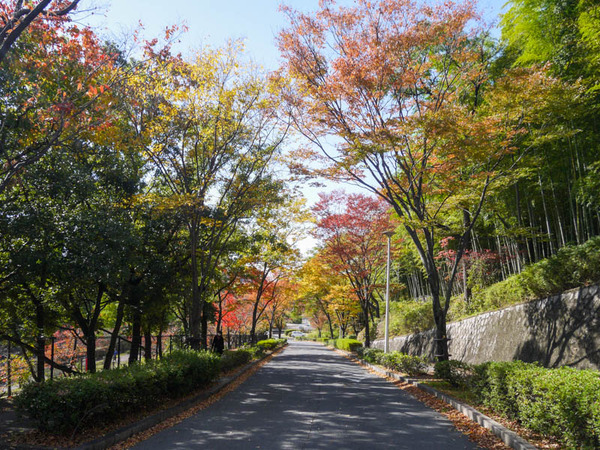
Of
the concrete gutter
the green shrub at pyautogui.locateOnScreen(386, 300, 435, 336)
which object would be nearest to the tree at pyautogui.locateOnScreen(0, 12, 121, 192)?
the concrete gutter

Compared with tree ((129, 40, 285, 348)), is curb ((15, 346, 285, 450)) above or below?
below

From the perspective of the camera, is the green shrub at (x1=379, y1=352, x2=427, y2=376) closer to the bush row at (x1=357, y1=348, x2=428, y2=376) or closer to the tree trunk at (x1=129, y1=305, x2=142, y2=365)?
the bush row at (x1=357, y1=348, x2=428, y2=376)

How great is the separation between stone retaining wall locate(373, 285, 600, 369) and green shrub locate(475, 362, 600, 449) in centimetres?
306

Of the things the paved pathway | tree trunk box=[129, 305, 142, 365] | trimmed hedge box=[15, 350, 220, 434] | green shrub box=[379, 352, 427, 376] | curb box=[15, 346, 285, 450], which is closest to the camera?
curb box=[15, 346, 285, 450]

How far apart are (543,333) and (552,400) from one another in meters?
5.99

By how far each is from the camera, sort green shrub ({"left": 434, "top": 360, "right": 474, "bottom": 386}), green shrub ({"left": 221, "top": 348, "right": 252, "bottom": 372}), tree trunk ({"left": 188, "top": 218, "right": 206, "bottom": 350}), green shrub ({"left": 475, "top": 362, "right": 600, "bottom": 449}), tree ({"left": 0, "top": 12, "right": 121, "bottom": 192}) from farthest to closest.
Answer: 1. green shrub ({"left": 221, "top": 348, "right": 252, "bottom": 372})
2. tree trunk ({"left": 188, "top": 218, "right": 206, "bottom": 350})
3. green shrub ({"left": 434, "top": 360, "right": 474, "bottom": 386})
4. tree ({"left": 0, "top": 12, "right": 121, "bottom": 192})
5. green shrub ({"left": 475, "top": 362, "right": 600, "bottom": 449})

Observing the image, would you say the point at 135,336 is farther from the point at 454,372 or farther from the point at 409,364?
the point at 454,372

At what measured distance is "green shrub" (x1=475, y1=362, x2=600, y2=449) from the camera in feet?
14.5

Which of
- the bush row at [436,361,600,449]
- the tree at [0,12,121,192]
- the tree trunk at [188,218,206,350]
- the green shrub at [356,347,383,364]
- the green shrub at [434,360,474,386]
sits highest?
the tree at [0,12,121,192]

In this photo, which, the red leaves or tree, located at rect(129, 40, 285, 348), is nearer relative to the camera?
tree, located at rect(129, 40, 285, 348)

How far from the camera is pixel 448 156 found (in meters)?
10.5

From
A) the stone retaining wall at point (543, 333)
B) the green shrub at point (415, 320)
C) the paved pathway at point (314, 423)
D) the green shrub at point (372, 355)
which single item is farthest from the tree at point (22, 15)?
the green shrub at point (415, 320)

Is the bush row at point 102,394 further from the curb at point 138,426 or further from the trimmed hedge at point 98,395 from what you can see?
the curb at point 138,426

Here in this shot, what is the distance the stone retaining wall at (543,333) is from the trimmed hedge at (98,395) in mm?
8350
